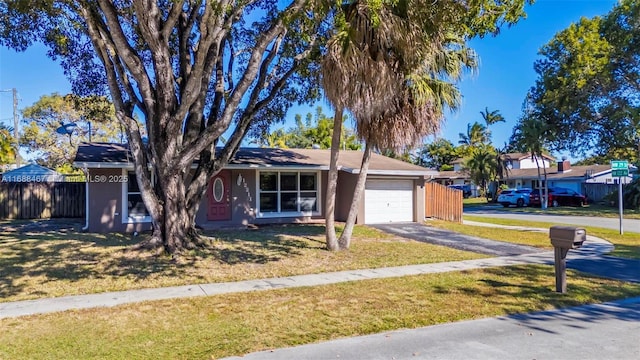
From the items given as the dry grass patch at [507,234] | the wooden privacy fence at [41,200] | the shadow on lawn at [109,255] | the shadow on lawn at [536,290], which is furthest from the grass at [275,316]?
the wooden privacy fence at [41,200]

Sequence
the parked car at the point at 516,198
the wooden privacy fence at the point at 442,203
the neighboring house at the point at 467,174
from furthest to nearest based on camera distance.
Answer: the neighboring house at the point at 467,174
the parked car at the point at 516,198
the wooden privacy fence at the point at 442,203

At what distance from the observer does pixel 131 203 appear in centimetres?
1532

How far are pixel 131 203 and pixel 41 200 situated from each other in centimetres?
864

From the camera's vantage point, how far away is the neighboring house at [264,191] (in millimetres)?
14805

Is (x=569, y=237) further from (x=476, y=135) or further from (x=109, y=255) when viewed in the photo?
(x=476, y=135)

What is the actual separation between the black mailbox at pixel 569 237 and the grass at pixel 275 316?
86cm

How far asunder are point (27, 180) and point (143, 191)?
1602 centimetres

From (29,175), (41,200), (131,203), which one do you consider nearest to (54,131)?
(29,175)

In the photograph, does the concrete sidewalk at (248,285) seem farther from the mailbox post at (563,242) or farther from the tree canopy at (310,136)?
the tree canopy at (310,136)

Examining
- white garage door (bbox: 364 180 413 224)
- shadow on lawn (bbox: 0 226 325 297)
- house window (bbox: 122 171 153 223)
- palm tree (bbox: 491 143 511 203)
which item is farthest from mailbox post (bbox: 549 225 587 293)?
palm tree (bbox: 491 143 511 203)

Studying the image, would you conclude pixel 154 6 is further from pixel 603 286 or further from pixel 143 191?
pixel 603 286

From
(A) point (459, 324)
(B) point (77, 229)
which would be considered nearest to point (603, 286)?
(A) point (459, 324)

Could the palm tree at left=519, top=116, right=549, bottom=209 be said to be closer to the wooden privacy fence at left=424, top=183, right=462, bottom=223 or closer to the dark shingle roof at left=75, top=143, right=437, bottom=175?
the wooden privacy fence at left=424, top=183, right=462, bottom=223

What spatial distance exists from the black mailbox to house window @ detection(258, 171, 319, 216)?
11.9 meters
